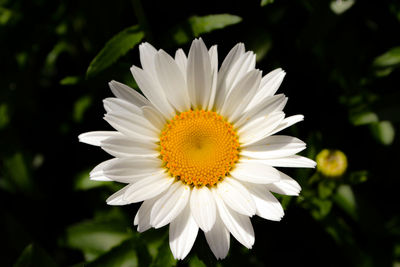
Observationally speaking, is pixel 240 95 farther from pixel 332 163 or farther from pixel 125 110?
pixel 332 163

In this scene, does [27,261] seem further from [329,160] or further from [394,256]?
[394,256]

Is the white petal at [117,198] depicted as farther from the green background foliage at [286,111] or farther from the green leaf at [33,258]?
the green leaf at [33,258]

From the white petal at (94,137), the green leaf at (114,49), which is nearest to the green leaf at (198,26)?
the green leaf at (114,49)

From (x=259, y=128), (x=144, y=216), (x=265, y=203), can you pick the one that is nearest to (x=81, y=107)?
(x=144, y=216)

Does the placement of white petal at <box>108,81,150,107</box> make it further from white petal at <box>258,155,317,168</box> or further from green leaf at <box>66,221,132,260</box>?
green leaf at <box>66,221,132,260</box>

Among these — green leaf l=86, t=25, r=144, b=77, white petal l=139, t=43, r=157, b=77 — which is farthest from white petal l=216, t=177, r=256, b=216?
green leaf l=86, t=25, r=144, b=77

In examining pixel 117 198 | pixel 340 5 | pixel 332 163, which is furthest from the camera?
pixel 340 5
